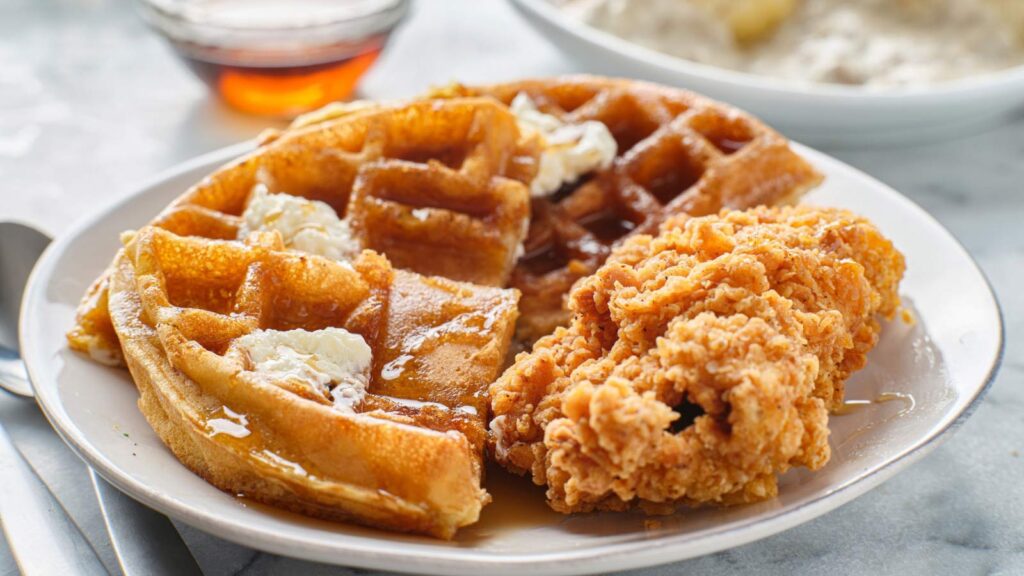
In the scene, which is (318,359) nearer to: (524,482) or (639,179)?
A: (524,482)

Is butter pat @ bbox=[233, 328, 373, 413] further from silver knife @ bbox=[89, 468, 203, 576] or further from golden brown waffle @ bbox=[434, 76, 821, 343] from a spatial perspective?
golden brown waffle @ bbox=[434, 76, 821, 343]

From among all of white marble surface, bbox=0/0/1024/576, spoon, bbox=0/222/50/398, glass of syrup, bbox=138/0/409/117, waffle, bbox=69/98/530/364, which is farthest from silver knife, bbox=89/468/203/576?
glass of syrup, bbox=138/0/409/117

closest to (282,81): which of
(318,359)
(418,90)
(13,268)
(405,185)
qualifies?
(418,90)

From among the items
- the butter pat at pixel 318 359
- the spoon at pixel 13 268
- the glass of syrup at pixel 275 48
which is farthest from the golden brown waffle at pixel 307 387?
the glass of syrup at pixel 275 48

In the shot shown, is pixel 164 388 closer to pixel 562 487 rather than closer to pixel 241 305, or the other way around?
pixel 241 305

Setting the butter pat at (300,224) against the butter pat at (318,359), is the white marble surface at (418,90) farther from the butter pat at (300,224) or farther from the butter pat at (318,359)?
the butter pat at (300,224)
